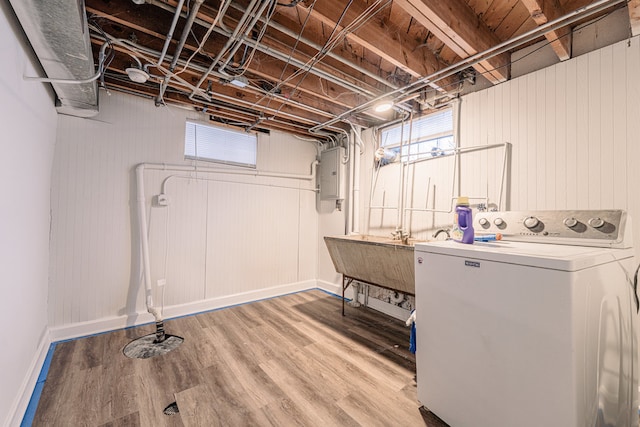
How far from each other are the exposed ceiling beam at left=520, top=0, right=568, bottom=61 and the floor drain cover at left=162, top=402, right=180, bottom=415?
10.5 feet

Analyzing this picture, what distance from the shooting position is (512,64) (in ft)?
7.66

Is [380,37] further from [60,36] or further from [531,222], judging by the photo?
[60,36]

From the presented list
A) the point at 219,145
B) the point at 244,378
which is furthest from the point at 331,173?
the point at 244,378

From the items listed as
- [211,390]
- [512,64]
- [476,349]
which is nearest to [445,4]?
[512,64]

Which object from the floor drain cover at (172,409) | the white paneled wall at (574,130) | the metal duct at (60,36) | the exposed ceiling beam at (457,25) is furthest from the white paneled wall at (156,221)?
the white paneled wall at (574,130)

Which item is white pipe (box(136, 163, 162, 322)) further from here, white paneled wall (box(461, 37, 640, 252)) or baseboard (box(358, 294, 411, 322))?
white paneled wall (box(461, 37, 640, 252))

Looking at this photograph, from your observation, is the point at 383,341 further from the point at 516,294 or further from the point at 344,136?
the point at 344,136

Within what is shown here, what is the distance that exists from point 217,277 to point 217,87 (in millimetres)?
2252

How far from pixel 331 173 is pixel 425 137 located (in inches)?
58.5

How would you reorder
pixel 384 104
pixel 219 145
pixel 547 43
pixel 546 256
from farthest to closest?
pixel 219 145 < pixel 384 104 < pixel 547 43 < pixel 546 256

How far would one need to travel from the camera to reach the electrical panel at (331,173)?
3979 mm

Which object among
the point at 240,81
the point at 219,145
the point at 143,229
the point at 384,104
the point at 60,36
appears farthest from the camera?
the point at 219,145

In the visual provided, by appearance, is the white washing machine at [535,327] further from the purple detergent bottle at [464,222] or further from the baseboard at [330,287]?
the baseboard at [330,287]

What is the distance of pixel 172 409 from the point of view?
5.54ft
